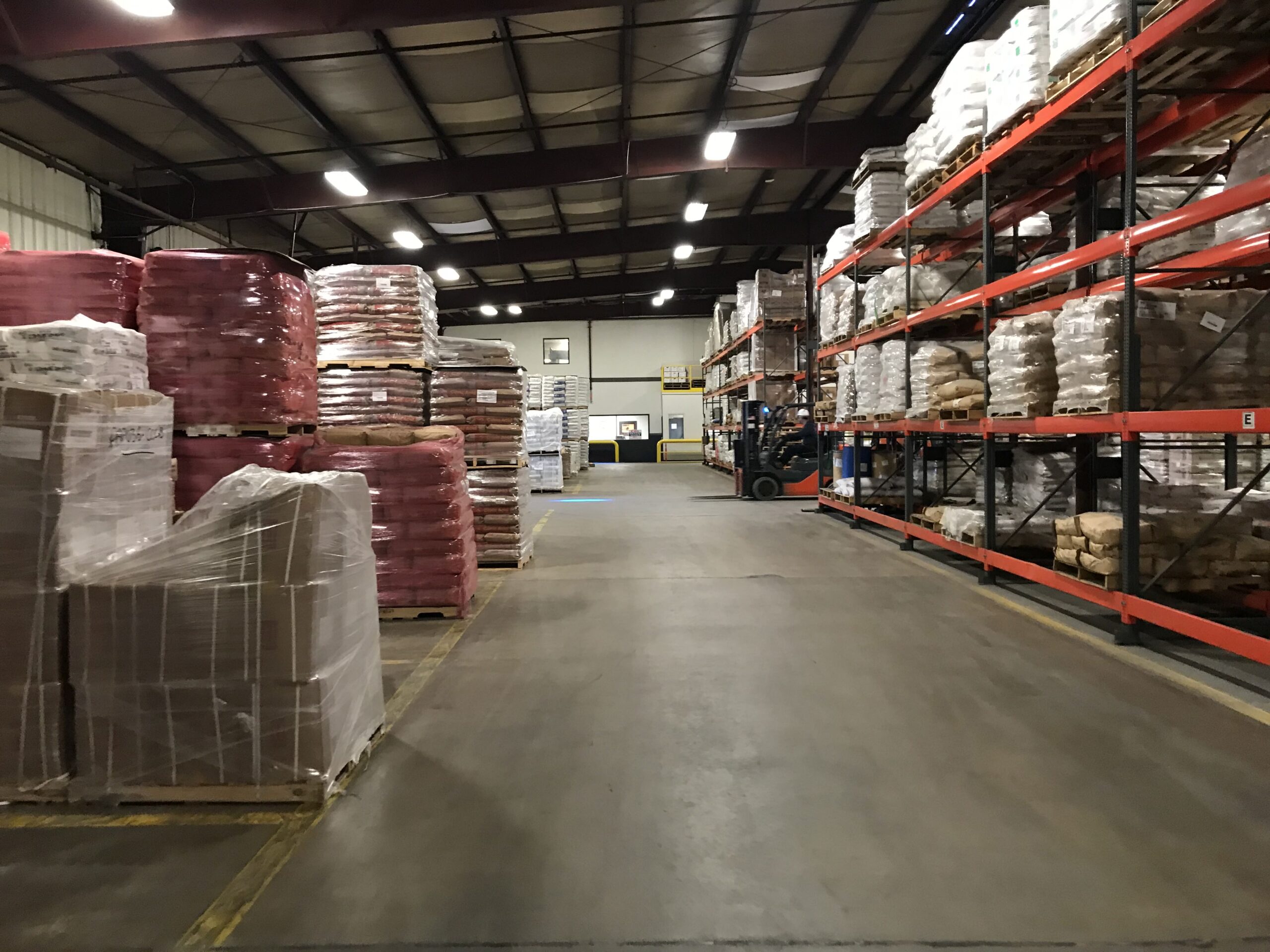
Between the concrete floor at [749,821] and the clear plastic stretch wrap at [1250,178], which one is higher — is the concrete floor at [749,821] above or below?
below

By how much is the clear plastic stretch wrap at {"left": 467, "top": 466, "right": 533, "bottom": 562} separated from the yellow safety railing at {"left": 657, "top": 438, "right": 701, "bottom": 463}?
917 inches

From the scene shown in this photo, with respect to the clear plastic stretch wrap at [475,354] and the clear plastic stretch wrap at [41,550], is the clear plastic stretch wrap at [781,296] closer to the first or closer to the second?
the clear plastic stretch wrap at [475,354]

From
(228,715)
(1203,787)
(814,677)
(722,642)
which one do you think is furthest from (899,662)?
(228,715)

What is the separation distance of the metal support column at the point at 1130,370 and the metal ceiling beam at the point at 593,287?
18.2 m

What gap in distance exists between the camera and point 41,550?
2.80 m

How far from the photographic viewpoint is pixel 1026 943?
2070 millimetres

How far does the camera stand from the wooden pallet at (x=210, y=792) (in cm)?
286

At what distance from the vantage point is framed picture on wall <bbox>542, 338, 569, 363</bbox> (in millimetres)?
30891

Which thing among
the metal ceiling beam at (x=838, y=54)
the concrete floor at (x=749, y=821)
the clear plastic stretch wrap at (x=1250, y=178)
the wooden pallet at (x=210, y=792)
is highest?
the metal ceiling beam at (x=838, y=54)

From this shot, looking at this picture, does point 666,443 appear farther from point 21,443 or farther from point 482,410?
point 21,443

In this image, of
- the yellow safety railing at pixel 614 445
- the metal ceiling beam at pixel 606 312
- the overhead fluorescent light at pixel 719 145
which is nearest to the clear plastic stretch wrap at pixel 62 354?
the overhead fluorescent light at pixel 719 145

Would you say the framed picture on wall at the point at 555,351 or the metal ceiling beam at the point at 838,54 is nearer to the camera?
the metal ceiling beam at the point at 838,54

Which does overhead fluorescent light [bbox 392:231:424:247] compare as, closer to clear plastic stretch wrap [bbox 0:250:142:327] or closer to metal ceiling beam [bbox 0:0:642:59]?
metal ceiling beam [bbox 0:0:642:59]

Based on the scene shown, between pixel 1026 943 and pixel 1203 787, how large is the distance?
4.88 feet
